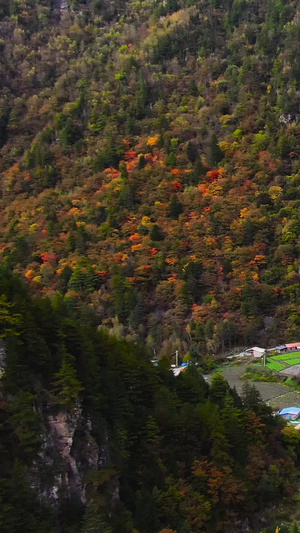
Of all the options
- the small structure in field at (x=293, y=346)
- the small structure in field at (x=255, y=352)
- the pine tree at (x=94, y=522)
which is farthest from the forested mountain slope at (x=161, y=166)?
the pine tree at (x=94, y=522)

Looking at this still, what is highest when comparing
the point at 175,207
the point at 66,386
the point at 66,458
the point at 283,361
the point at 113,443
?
the point at 175,207

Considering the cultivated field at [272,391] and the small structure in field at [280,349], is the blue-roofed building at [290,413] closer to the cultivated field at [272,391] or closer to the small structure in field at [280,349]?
the cultivated field at [272,391]

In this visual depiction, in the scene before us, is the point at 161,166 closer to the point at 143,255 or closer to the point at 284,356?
the point at 143,255

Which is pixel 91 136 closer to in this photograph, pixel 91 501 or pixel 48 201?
pixel 48 201

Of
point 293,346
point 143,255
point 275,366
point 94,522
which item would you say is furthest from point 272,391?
point 94,522

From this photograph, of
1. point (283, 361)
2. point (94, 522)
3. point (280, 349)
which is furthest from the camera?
point (280, 349)

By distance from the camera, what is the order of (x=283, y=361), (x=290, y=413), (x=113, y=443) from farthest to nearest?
1. (x=283, y=361)
2. (x=290, y=413)
3. (x=113, y=443)

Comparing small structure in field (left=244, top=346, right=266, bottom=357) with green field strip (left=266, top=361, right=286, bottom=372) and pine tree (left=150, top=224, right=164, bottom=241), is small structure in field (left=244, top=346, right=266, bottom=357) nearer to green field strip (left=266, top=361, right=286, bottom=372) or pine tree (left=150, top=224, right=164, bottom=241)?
green field strip (left=266, top=361, right=286, bottom=372)
